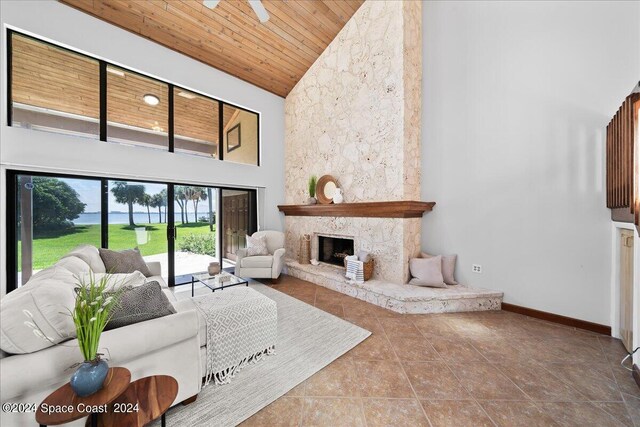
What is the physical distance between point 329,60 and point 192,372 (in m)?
5.39

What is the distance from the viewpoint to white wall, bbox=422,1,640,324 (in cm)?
262

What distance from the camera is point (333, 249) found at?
4.92m

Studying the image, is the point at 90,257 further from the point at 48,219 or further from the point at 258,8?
the point at 258,8

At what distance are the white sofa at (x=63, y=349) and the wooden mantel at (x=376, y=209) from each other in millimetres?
2931

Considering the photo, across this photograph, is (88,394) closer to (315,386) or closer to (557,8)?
(315,386)

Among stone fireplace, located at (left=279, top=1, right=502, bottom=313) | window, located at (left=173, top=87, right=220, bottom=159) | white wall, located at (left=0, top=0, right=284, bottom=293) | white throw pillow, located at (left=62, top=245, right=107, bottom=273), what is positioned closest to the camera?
white throw pillow, located at (left=62, top=245, right=107, bottom=273)

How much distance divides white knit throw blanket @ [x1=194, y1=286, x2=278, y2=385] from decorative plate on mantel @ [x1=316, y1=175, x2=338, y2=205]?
274cm

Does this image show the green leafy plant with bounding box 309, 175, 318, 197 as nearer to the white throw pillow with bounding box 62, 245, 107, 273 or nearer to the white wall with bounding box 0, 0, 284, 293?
the white wall with bounding box 0, 0, 284, 293

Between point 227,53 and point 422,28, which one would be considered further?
point 227,53

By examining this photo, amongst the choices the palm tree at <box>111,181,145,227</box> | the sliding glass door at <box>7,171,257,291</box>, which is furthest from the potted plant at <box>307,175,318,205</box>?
the palm tree at <box>111,181,145,227</box>

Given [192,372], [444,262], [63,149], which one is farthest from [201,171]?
[444,262]

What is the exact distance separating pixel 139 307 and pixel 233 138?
4203 millimetres

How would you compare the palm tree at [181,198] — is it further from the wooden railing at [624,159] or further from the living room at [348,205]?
the wooden railing at [624,159]

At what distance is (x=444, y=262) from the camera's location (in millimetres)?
3629
